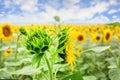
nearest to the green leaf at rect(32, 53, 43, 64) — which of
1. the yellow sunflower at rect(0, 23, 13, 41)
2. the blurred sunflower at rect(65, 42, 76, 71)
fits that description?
the blurred sunflower at rect(65, 42, 76, 71)

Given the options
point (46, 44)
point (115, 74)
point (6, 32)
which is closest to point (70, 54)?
point (46, 44)

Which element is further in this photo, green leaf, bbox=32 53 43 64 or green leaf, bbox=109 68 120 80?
green leaf, bbox=109 68 120 80

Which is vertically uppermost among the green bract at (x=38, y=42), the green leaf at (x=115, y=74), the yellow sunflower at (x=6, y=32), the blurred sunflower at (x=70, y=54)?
the green bract at (x=38, y=42)

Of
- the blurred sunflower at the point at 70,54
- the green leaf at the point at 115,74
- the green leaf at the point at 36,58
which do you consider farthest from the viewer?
the green leaf at the point at 115,74

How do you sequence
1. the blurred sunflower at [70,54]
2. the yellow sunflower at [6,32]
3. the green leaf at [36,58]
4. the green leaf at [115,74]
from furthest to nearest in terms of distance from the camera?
the yellow sunflower at [6,32]
the green leaf at [115,74]
the blurred sunflower at [70,54]
the green leaf at [36,58]

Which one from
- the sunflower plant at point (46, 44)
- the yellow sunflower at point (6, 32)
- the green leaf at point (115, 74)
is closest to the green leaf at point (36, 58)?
the sunflower plant at point (46, 44)

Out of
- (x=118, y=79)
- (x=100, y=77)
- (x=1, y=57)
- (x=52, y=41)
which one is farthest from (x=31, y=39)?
(x=1, y=57)

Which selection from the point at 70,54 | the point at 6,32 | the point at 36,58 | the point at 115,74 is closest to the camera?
the point at 36,58

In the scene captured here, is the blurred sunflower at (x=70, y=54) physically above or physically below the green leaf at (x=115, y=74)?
above

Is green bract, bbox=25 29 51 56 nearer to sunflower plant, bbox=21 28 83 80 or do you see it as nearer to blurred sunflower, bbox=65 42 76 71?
sunflower plant, bbox=21 28 83 80

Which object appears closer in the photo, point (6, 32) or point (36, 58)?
point (36, 58)

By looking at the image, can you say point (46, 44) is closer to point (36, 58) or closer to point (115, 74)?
point (36, 58)

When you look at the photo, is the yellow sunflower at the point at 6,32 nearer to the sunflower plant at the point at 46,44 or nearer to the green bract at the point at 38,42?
the sunflower plant at the point at 46,44

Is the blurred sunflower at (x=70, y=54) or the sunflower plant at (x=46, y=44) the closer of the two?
the sunflower plant at (x=46, y=44)
